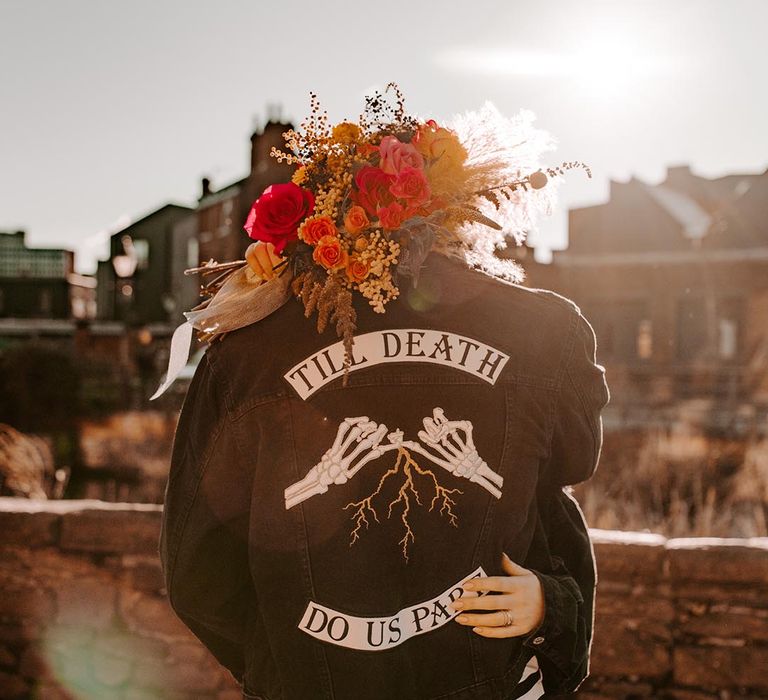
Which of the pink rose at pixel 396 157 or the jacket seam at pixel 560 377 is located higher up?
the pink rose at pixel 396 157

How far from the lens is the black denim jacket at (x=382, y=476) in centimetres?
157

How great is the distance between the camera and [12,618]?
3.59m

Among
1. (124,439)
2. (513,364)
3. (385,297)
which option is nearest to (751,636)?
(513,364)

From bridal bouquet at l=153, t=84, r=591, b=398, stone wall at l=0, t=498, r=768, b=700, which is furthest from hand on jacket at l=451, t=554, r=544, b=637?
stone wall at l=0, t=498, r=768, b=700

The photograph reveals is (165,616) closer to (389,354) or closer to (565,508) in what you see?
(565,508)

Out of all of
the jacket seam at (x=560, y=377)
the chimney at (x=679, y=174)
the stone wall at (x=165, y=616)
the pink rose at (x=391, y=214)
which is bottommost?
the stone wall at (x=165, y=616)

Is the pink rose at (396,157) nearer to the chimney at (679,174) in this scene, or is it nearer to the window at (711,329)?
the window at (711,329)

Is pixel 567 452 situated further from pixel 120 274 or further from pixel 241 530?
pixel 120 274

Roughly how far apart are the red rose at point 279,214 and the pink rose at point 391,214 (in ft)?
0.54

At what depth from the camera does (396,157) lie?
1.54m

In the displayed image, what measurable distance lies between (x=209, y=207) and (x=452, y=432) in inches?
1139

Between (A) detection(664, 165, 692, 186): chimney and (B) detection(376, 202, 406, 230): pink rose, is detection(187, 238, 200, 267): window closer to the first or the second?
(A) detection(664, 165, 692, 186): chimney

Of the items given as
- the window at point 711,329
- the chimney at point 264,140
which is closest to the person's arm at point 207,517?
the chimney at point 264,140

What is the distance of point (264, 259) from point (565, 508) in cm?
88
